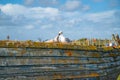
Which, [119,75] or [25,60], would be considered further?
[119,75]

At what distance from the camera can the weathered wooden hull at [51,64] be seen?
27.5ft

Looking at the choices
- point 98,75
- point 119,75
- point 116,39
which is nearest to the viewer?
point 98,75

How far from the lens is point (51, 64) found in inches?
376

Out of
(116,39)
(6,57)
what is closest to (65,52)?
(6,57)

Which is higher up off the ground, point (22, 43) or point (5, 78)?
point (22, 43)

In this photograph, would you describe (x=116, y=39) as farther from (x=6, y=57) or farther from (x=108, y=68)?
(x=6, y=57)

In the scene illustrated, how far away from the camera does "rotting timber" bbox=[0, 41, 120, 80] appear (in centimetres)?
840

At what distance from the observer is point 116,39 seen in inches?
722

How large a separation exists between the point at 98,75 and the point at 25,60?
4.51 metres

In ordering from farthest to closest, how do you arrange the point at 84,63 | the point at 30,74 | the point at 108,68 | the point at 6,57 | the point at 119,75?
the point at 119,75
the point at 108,68
the point at 84,63
the point at 30,74
the point at 6,57

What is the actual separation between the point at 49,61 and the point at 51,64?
0.50 ft

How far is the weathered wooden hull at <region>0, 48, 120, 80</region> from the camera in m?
8.39

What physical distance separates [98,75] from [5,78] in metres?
5.11

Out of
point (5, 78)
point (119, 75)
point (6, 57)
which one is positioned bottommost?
point (119, 75)
